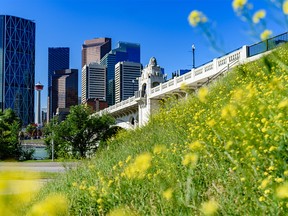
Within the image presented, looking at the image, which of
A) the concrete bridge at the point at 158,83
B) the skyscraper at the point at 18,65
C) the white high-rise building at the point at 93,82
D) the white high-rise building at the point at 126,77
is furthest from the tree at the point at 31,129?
the white high-rise building at the point at 93,82

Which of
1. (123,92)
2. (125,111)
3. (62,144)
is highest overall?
(123,92)

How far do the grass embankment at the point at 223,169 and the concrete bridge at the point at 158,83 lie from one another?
38.4 feet

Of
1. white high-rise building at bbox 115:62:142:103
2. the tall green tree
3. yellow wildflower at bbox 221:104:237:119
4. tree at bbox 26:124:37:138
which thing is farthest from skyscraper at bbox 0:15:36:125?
yellow wildflower at bbox 221:104:237:119

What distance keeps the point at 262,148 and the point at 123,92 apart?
433 ft

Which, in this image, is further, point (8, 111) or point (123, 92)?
point (123, 92)

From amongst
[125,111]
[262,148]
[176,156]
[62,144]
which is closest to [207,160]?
[176,156]

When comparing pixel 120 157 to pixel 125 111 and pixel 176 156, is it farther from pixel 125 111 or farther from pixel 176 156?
pixel 125 111

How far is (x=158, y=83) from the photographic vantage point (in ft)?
147

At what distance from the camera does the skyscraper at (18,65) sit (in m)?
153

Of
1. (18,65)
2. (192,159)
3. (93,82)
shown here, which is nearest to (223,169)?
(192,159)

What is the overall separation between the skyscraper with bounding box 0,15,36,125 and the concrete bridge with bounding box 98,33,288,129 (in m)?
104

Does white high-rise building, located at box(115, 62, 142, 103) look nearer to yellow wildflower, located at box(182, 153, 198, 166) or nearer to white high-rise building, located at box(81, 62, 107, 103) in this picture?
white high-rise building, located at box(81, 62, 107, 103)

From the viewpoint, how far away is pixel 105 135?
46.9m

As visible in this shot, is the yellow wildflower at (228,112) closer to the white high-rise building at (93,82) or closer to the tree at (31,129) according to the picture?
the tree at (31,129)
